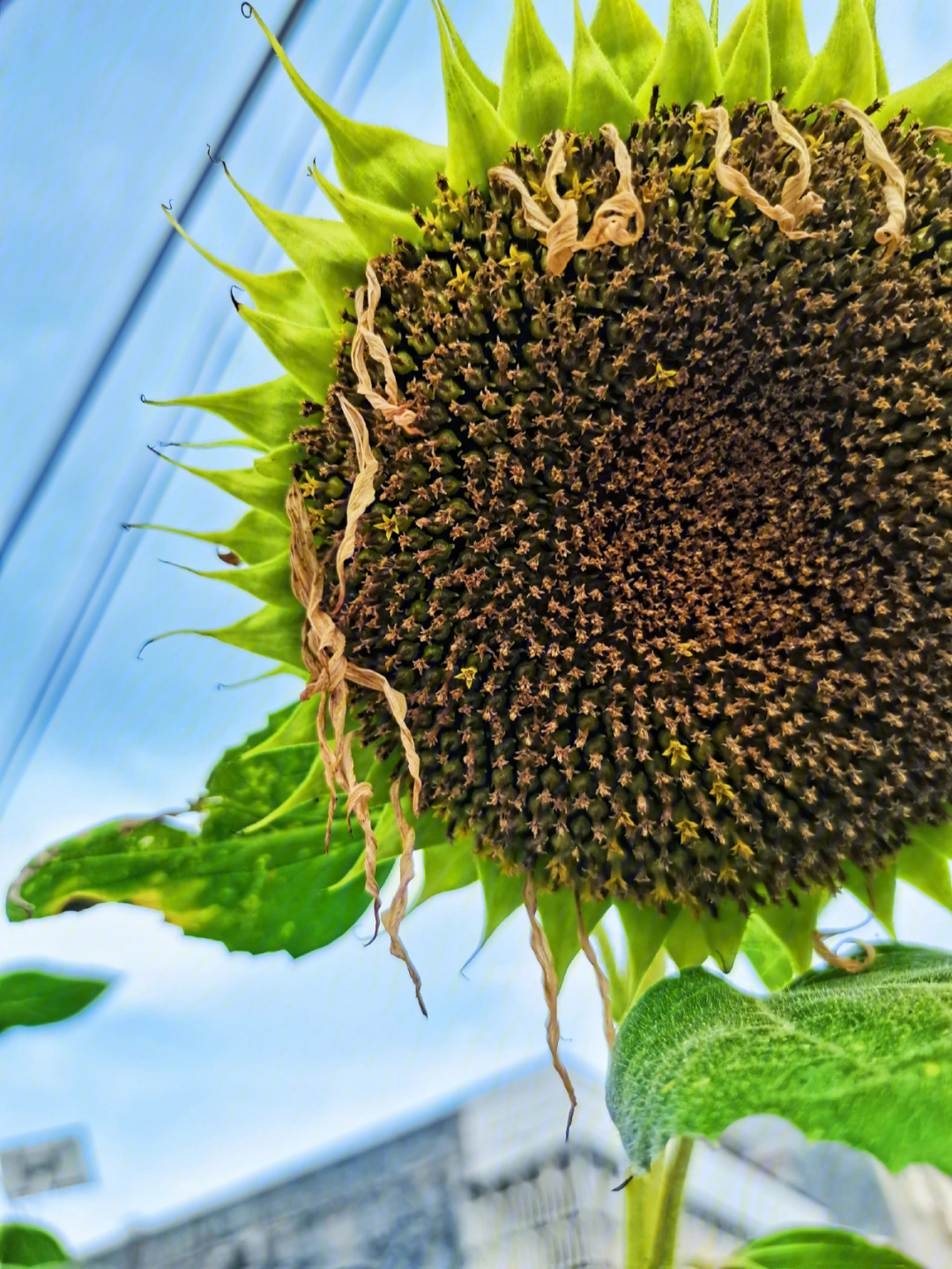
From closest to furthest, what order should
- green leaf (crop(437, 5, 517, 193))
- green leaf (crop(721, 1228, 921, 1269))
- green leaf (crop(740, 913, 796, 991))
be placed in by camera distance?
green leaf (crop(721, 1228, 921, 1269)), green leaf (crop(437, 5, 517, 193)), green leaf (crop(740, 913, 796, 991))

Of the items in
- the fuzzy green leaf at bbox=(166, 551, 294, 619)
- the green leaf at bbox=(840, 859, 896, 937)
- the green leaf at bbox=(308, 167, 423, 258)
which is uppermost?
the green leaf at bbox=(308, 167, 423, 258)

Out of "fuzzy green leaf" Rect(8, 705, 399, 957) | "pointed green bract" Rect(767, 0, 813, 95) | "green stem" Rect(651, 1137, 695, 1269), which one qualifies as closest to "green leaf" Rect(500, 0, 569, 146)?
"pointed green bract" Rect(767, 0, 813, 95)

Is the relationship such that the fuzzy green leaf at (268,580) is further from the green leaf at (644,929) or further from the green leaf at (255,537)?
the green leaf at (644,929)

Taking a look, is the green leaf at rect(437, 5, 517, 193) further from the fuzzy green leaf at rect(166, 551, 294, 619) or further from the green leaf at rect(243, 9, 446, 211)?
the fuzzy green leaf at rect(166, 551, 294, 619)

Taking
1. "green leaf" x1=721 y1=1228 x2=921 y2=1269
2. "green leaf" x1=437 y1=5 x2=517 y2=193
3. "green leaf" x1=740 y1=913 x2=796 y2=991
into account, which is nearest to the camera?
"green leaf" x1=721 y1=1228 x2=921 y2=1269

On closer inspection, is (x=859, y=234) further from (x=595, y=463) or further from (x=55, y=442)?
(x=55, y=442)

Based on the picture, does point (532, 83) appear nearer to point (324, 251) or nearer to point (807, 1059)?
point (324, 251)
